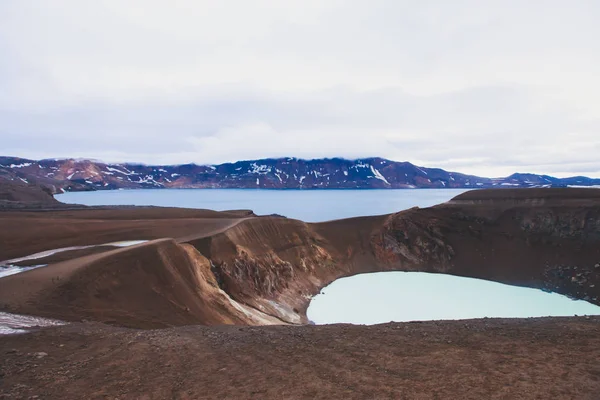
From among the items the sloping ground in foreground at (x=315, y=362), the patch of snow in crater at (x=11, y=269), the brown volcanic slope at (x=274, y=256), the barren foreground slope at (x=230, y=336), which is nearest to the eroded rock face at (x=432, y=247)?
the brown volcanic slope at (x=274, y=256)

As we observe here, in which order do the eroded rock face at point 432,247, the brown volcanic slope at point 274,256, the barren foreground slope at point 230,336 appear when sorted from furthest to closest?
1. the eroded rock face at point 432,247
2. the brown volcanic slope at point 274,256
3. the barren foreground slope at point 230,336

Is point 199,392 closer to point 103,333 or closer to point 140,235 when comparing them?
point 103,333

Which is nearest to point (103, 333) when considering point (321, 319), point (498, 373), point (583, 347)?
point (498, 373)

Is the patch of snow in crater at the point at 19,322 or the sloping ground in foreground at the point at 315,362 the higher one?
the sloping ground in foreground at the point at 315,362

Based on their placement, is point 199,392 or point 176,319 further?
point 176,319

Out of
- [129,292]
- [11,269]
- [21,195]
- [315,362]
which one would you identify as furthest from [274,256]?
[21,195]

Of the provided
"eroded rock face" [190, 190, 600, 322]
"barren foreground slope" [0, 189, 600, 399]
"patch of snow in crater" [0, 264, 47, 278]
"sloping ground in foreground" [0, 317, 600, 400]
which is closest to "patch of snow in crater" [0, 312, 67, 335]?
"barren foreground slope" [0, 189, 600, 399]

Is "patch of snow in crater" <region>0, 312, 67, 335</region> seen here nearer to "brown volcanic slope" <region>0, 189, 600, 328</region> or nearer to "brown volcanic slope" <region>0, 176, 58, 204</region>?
"brown volcanic slope" <region>0, 189, 600, 328</region>

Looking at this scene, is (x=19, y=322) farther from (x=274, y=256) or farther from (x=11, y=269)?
(x=274, y=256)

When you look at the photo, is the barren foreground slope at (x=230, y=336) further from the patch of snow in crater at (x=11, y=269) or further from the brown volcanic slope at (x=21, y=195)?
the brown volcanic slope at (x=21, y=195)
